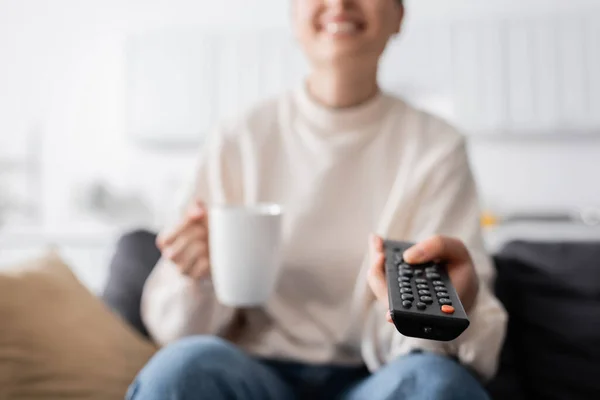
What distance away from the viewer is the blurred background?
2.55m

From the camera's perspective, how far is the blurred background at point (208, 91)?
255 cm

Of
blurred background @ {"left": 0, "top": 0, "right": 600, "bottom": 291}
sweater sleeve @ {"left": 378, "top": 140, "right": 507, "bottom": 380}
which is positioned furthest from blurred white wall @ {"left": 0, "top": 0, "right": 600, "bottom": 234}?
sweater sleeve @ {"left": 378, "top": 140, "right": 507, "bottom": 380}

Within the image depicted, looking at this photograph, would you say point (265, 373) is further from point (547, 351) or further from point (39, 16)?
point (39, 16)

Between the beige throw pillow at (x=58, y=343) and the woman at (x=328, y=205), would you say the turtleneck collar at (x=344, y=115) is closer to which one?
the woman at (x=328, y=205)

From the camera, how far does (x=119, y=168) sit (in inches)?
115

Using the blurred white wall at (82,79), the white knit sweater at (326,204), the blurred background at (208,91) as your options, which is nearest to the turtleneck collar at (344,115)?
the white knit sweater at (326,204)

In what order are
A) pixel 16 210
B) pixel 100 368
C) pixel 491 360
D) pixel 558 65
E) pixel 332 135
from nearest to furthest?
1. pixel 491 360
2. pixel 100 368
3. pixel 332 135
4. pixel 558 65
5. pixel 16 210

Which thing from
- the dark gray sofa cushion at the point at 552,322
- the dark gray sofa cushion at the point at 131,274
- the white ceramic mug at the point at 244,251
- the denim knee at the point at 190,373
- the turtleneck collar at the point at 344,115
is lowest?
the dark gray sofa cushion at the point at 552,322

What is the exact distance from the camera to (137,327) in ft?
3.54

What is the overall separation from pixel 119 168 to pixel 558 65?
217 centimetres

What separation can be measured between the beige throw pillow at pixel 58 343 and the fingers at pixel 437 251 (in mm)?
527

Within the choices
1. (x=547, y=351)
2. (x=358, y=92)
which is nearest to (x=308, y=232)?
(x=358, y=92)

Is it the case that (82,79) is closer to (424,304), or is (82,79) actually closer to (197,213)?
(197,213)

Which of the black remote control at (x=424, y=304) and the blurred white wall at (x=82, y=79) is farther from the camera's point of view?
the blurred white wall at (x=82, y=79)
